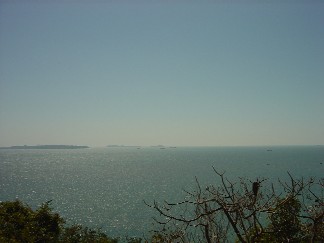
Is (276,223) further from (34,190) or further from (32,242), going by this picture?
(34,190)

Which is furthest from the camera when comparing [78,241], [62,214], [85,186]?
[85,186]

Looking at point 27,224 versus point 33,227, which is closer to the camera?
point 33,227

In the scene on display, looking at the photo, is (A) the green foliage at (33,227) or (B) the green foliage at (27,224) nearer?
(B) the green foliage at (27,224)

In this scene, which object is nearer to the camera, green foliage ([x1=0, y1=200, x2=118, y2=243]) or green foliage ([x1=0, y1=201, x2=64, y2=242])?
green foliage ([x1=0, y1=201, x2=64, y2=242])

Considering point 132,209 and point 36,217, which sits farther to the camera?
point 132,209

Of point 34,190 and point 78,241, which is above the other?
point 78,241

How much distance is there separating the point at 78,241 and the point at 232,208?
25.0 meters

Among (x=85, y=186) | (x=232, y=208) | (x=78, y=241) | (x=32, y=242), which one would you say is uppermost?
(x=232, y=208)

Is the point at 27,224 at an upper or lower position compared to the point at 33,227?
upper

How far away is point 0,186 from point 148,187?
55.0 m

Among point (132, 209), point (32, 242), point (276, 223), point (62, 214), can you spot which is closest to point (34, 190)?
point (62, 214)

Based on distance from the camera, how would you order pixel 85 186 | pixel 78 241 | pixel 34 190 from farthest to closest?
pixel 85 186
pixel 34 190
pixel 78 241

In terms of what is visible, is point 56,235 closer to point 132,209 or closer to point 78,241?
point 78,241

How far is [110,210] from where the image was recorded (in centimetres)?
7125
